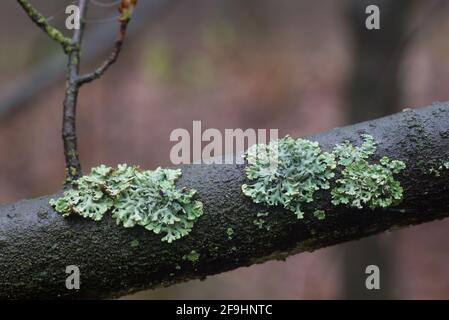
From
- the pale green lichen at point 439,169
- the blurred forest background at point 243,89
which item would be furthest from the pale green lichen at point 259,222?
the blurred forest background at point 243,89

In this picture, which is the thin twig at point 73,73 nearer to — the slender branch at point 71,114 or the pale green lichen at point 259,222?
the slender branch at point 71,114

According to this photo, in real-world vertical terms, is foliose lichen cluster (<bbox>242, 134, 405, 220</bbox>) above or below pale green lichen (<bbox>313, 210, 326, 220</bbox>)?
above

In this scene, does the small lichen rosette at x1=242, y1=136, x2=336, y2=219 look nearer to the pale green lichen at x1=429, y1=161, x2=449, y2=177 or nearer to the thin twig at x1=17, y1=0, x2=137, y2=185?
the pale green lichen at x1=429, y1=161, x2=449, y2=177

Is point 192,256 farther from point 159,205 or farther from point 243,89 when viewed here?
point 243,89

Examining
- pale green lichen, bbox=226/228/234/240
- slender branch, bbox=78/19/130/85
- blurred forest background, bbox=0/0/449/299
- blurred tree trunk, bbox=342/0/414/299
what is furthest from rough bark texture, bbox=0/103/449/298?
blurred tree trunk, bbox=342/0/414/299

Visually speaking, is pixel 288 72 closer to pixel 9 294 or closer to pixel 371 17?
pixel 371 17

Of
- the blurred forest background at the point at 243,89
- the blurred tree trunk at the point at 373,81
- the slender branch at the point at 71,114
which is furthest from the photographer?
the blurred forest background at the point at 243,89

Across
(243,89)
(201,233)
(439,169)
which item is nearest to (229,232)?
(201,233)
